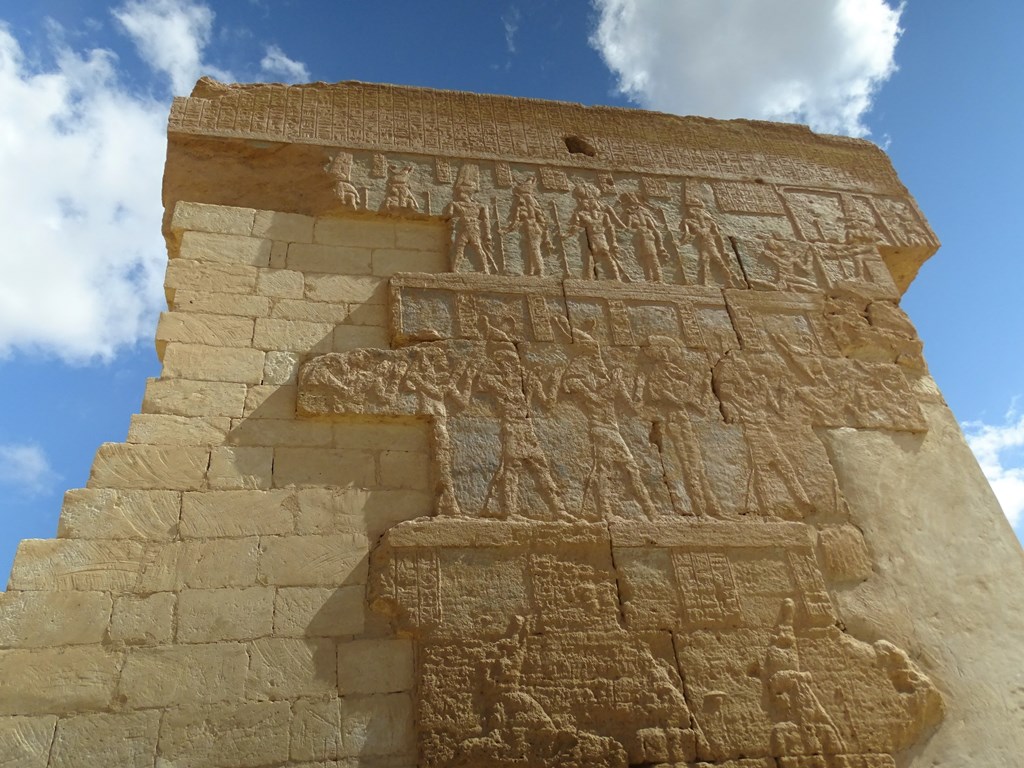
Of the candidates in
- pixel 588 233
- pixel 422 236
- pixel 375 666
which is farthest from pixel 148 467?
pixel 588 233

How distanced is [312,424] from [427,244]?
4.68 ft

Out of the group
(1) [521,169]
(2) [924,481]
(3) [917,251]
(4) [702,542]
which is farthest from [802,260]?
(4) [702,542]

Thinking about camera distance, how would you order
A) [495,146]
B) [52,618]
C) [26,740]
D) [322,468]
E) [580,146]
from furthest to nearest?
1. [580,146]
2. [495,146]
3. [322,468]
4. [52,618]
5. [26,740]

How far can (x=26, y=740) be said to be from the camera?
9.37 ft

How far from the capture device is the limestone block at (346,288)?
4328 millimetres

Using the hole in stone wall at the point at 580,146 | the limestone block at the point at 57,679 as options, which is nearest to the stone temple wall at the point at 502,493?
the limestone block at the point at 57,679

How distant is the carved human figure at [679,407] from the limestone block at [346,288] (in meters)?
1.55

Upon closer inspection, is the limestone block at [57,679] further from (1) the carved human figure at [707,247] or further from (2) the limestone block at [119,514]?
(1) the carved human figure at [707,247]

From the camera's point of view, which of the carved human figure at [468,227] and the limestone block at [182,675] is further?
the carved human figure at [468,227]

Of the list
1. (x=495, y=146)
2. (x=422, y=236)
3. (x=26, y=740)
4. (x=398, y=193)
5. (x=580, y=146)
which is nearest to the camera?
(x=26, y=740)

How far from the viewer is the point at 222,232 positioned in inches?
175

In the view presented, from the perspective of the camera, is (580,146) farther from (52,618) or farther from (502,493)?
(52,618)

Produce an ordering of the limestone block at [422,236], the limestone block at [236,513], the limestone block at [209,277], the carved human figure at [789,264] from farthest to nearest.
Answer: the carved human figure at [789,264]
the limestone block at [422,236]
the limestone block at [209,277]
the limestone block at [236,513]

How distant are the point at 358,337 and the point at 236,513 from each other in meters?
1.16
